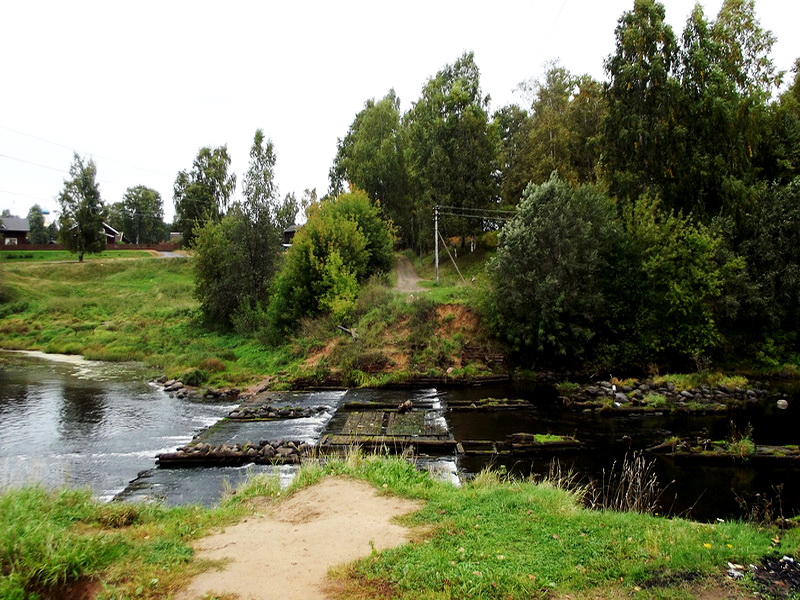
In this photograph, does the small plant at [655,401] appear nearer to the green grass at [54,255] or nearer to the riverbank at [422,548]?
the riverbank at [422,548]

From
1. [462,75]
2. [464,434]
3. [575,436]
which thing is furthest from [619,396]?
[462,75]

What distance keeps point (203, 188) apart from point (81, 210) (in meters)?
12.7

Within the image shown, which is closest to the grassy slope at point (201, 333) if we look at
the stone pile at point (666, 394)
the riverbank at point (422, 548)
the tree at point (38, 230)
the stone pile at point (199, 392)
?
the stone pile at point (199, 392)

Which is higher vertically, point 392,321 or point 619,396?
point 392,321

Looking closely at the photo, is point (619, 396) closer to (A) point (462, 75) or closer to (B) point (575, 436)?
(B) point (575, 436)

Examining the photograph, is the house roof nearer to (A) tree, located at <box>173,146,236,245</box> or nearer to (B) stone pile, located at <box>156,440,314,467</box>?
(A) tree, located at <box>173,146,236,245</box>

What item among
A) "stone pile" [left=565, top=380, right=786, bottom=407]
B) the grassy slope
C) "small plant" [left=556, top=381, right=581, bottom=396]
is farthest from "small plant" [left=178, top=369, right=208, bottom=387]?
"stone pile" [left=565, top=380, right=786, bottom=407]

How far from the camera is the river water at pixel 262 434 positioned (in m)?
15.1

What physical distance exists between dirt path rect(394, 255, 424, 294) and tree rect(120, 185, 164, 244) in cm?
5577

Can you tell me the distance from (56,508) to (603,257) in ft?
89.9

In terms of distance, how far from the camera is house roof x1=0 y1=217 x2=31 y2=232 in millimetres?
73444

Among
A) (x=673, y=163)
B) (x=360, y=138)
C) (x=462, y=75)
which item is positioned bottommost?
(x=673, y=163)

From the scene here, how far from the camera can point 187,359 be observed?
3472 cm

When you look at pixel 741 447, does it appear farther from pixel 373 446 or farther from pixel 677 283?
pixel 677 283
